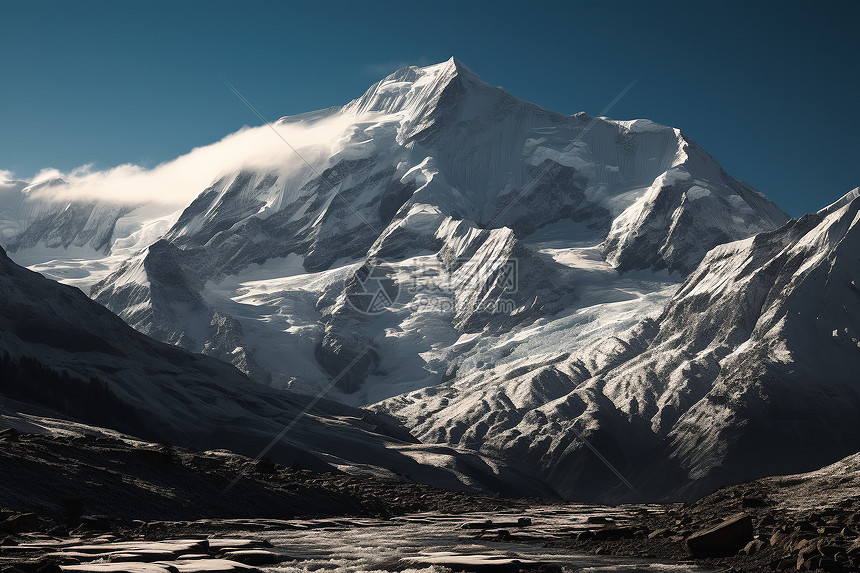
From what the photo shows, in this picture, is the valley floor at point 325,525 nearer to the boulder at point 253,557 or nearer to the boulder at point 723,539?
the boulder at point 723,539

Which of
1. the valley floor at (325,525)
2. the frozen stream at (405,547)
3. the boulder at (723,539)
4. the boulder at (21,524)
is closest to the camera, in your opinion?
the valley floor at (325,525)

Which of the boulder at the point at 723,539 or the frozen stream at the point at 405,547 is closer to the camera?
the frozen stream at the point at 405,547

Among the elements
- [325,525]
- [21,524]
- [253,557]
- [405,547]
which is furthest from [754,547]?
[325,525]

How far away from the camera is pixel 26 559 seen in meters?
39.0

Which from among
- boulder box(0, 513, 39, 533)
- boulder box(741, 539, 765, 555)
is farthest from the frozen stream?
boulder box(0, 513, 39, 533)

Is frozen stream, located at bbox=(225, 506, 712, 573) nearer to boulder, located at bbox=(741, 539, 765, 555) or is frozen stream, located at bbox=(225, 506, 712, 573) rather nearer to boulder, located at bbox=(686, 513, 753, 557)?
boulder, located at bbox=(686, 513, 753, 557)

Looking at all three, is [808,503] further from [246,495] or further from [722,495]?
[246,495]

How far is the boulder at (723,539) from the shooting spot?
46875 mm

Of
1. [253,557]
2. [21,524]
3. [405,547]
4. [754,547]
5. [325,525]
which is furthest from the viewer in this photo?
[325,525]

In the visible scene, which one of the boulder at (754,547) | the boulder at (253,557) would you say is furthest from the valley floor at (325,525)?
the boulder at (253,557)

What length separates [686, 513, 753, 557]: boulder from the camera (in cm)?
4688

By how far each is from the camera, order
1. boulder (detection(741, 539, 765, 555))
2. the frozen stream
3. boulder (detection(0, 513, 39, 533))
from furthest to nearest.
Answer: boulder (detection(0, 513, 39, 533)) → the frozen stream → boulder (detection(741, 539, 765, 555))

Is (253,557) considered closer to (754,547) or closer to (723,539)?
(723,539)

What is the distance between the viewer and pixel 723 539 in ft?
154
